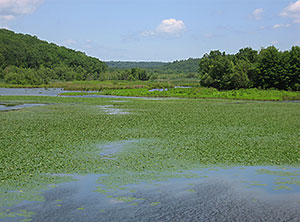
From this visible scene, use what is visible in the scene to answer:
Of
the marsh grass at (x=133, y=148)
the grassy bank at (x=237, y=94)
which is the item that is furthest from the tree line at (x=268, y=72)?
the marsh grass at (x=133, y=148)

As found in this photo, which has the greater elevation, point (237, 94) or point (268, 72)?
point (268, 72)

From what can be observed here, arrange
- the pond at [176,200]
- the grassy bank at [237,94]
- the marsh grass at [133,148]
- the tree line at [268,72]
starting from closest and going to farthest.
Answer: the pond at [176,200], the marsh grass at [133,148], the grassy bank at [237,94], the tree line at [268,72]

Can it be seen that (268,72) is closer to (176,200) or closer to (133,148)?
(133,148)

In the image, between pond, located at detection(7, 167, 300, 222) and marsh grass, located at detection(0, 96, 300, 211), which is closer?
pond, located at detection(7, 167, 300, 222)

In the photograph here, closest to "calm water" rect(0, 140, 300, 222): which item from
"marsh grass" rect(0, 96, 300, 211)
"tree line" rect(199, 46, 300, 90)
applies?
"marsh grass" rect(0, 96, 300, 211)

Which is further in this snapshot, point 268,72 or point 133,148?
point 268,72

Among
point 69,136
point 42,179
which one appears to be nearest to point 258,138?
point 69,136

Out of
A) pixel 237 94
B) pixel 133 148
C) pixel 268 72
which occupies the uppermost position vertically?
pixel 268 72

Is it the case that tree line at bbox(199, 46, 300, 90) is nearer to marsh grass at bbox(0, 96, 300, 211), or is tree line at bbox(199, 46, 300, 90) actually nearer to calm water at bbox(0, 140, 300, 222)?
marsh grass at bbox(0, 96, 300, 211)

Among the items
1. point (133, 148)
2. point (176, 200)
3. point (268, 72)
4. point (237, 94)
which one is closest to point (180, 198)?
point (176, 200)

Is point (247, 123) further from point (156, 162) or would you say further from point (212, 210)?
point (212, 210)

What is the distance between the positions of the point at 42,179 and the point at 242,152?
361 inches

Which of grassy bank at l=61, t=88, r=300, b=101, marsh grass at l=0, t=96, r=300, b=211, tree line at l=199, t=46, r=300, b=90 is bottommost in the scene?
grassy bank at l=61, t=88, r=300, b=101

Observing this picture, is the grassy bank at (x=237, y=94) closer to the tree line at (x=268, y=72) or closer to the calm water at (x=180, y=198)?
the tree line at (x=268, y=72)
